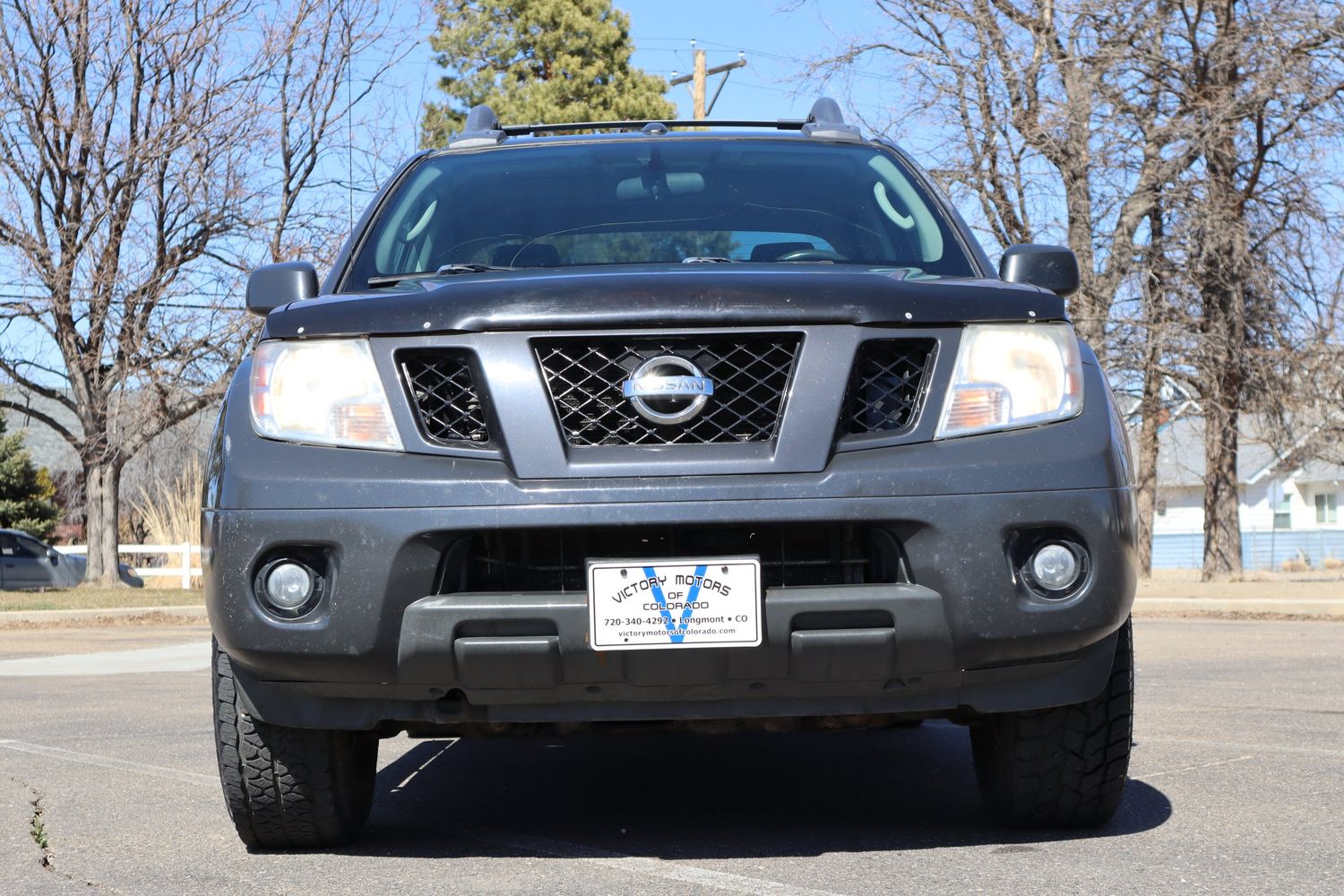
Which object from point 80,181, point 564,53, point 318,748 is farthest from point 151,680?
point 564,53

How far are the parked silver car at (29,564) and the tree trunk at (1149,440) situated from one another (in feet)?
63.1

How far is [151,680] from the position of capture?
9328 mm

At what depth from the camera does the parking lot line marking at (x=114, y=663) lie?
10.2 m

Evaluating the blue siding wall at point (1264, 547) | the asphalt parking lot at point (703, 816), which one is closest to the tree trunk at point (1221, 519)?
the asphalt parking lot at point (703, 816)

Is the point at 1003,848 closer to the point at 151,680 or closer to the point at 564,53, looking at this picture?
the point at 151,680

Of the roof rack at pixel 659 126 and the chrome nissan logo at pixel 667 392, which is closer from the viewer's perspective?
the chrome nissan logo at pixel 667 392

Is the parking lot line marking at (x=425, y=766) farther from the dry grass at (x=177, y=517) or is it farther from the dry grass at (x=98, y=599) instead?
the dry grass at (x=177, y=517)

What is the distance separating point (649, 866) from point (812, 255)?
65.5 inches

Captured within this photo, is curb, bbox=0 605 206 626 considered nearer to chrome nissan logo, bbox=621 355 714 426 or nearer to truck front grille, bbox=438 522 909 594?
truck front grille, bbox=438 522 909 594

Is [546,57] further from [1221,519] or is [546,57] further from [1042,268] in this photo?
[1042,268]

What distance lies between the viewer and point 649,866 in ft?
11.5

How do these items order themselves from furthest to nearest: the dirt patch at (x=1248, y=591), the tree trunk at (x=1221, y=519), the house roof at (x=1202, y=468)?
1. the house roof at (x=1202, y=468)
2. the tree trunk at (x=1221, y=519)
3. the dirt patch at (x=1248, y=591)

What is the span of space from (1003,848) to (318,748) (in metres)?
1.59

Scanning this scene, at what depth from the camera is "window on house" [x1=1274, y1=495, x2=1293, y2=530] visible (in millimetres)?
57250
